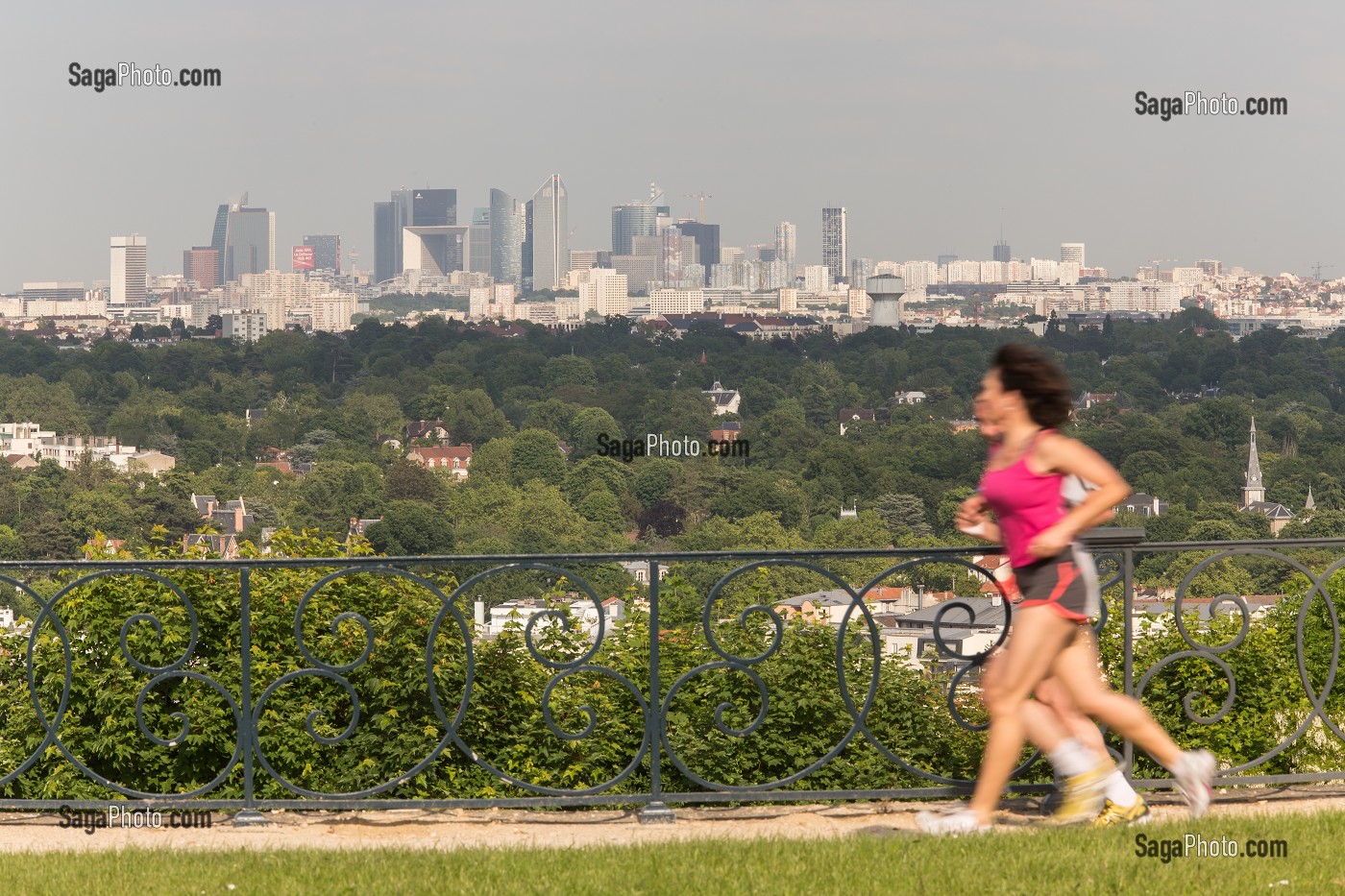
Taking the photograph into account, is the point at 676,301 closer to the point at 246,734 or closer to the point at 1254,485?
the point at 1254,485

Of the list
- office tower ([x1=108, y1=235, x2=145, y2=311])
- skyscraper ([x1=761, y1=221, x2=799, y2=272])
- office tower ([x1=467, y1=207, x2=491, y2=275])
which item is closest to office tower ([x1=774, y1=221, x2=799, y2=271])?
skyscraper ([x1=761, y1=221, x2=799, y2=272])

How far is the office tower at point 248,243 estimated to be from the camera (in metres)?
162

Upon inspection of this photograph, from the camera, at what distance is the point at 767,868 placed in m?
3.40

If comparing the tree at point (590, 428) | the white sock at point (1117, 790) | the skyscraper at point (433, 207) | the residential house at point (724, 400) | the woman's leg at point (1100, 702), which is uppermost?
the skyscraper at point (433, 207)

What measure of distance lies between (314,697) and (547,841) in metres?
1.38

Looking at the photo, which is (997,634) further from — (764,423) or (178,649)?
(764,423)

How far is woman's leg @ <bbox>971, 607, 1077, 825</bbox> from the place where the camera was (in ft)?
11.6

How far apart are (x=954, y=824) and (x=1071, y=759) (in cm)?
33

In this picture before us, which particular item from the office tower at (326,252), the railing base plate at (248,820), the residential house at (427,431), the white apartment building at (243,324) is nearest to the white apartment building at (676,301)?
the white apartment building at (243,324)

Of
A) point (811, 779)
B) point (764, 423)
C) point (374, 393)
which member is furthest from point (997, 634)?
point (374, 393)

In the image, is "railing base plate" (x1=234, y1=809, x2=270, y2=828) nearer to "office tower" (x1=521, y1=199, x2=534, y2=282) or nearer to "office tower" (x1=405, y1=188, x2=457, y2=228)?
"office tower" (x1=521, y1=199, x2=534, y2=282)

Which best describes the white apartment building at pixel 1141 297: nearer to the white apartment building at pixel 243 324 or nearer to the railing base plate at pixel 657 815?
the white apartment building at pixel 243 324

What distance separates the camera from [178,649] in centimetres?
515

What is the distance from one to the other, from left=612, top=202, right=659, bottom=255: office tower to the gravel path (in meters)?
161
